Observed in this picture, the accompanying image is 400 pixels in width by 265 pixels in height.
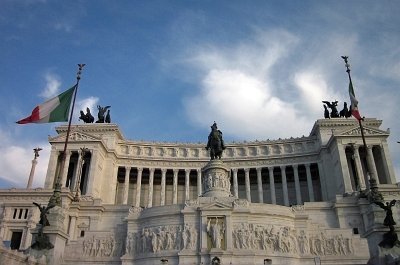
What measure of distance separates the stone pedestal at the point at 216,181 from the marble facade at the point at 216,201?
10cm

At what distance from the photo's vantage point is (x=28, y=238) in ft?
155

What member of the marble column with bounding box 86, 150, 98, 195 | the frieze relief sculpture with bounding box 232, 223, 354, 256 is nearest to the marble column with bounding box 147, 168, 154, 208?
the marble column with bounding box 86, 150, 98, 195

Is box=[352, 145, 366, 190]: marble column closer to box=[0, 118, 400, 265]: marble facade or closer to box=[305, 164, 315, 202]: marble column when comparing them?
box=[0, 118, 400, 265]: marble facade

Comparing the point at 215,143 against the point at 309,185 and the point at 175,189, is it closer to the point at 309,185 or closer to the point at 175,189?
the point at 175,189

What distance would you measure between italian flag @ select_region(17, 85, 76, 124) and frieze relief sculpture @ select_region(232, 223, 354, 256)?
17.9m

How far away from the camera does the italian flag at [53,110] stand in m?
31.1

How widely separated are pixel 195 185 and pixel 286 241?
3939cm

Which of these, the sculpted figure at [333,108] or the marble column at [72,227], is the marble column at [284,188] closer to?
the sculpted figure at [333,108]

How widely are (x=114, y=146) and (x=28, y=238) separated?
79.0ft

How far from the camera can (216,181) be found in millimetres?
38625

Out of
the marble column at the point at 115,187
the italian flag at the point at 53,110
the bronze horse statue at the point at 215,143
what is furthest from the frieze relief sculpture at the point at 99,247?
the marble column at the point at 115,187

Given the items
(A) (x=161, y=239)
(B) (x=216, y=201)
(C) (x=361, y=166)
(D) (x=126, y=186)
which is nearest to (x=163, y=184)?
(D) (x=126, y=186)

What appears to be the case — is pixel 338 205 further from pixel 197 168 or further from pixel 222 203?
pixel 197 168

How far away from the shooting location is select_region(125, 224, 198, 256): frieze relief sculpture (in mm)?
33094
